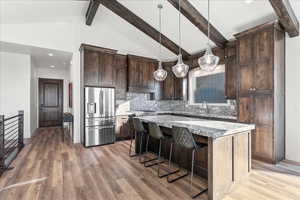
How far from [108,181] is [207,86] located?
4.21 meters

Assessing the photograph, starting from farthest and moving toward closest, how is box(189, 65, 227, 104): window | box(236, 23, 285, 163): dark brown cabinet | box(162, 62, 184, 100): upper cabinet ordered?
box(162, 62, 184, 100): upper cabinet → box(189, 65, 227, 104): window → box(236, 23, 285, 163): dark brown cabinet

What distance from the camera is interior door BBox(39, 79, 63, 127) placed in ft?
23.8

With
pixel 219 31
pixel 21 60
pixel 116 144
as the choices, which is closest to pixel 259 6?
pixel 219 31

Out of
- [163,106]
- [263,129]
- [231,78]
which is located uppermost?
[231,78]

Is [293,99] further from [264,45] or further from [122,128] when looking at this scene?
[122,128]

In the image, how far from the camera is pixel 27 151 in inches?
155

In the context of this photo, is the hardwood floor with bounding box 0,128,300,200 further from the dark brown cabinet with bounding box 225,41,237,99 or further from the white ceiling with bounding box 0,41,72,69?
the white ceiling with bounding box 0,41,72,69

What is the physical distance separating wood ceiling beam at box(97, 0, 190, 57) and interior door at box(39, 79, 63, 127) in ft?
16.2

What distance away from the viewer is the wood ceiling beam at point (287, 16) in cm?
273

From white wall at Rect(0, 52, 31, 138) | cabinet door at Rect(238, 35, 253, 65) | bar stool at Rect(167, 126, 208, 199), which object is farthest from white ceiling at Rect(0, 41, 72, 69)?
cabinet door at Rect(238, 35, 253, 65)

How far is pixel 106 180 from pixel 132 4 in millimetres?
4306

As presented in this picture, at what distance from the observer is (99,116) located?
4.55 meters

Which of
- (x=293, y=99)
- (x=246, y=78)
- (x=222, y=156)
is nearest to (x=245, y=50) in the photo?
(x=246, y=78)

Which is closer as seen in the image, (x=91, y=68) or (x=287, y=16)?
(x=287, y=16)
